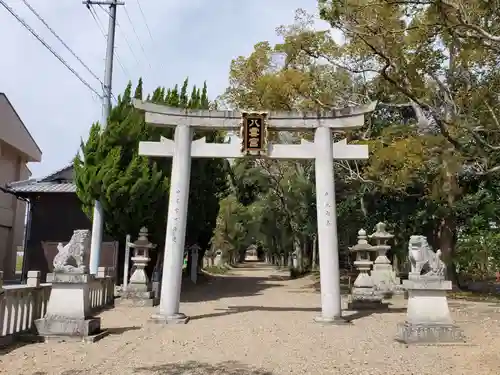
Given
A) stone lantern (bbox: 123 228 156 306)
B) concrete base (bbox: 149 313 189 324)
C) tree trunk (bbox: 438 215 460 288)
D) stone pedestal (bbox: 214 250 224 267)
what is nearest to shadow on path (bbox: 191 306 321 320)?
concrete base (bbox: 149 313 189 324)

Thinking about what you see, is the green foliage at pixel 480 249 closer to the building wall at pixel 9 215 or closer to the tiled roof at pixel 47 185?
the tiled roof at pixel 47 185

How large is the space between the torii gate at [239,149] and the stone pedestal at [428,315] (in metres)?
2.80

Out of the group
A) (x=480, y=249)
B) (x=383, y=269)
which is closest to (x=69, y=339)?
(x=383, y=269)

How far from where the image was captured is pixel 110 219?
16.5 metres

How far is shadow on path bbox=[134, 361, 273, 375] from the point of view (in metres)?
6.91

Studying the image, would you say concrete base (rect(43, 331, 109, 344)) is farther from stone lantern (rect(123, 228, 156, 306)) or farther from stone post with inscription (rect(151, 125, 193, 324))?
stone lantern (rect(123, 228, 156, 306))

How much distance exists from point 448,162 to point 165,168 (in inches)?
372

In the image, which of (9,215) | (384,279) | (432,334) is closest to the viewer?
(432,334)

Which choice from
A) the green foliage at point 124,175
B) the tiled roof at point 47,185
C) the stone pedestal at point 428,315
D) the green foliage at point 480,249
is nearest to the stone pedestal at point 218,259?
the tiled roof at point 47,185

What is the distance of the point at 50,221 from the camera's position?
21156 mm

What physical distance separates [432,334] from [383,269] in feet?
35.3

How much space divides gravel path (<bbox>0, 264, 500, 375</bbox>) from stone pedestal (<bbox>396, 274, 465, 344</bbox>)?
0.28m

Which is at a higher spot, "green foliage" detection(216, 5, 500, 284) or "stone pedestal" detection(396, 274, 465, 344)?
"green foliage" detection(216, 5, 500, 284)

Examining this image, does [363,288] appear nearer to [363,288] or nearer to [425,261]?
[363,288]
